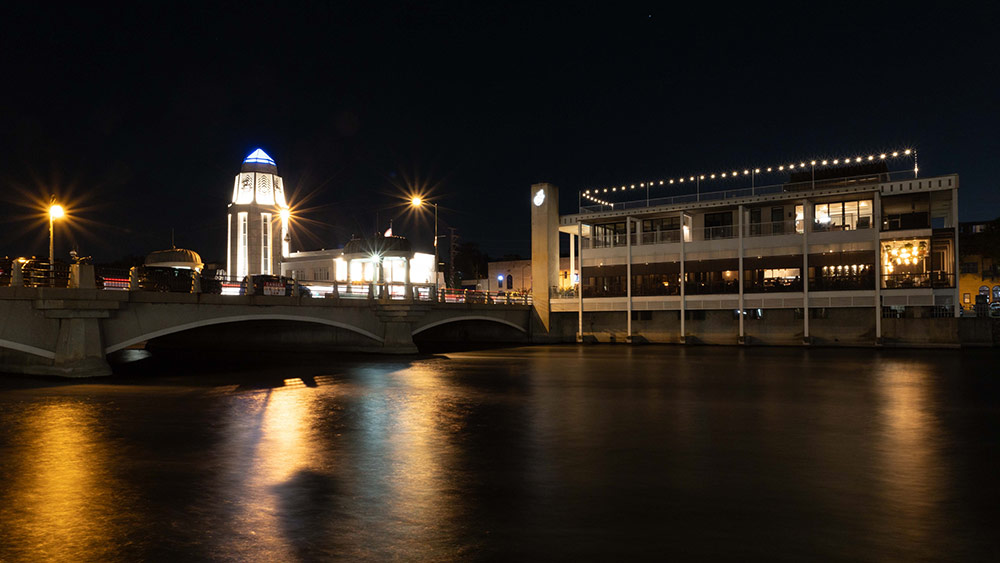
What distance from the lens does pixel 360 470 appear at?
11883mm

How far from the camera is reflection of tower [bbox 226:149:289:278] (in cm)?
7844

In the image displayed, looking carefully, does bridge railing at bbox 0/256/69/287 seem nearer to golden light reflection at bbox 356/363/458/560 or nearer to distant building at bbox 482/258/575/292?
golden light reflection at bbox 356/363/458/560

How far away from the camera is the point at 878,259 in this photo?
53.0m

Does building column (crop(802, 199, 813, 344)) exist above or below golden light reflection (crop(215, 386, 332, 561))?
above

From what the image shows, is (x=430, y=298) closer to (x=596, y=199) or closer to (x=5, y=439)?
(x=596, y=199)

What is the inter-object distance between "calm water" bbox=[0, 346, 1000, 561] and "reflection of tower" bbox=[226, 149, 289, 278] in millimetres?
56101

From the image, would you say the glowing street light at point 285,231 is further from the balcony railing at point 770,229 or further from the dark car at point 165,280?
the balcony railing at point 770,229

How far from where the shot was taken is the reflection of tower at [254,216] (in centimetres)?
7844

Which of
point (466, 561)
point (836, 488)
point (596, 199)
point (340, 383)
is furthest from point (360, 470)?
point (596, 199)

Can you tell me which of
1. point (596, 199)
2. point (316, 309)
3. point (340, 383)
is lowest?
point (340, 383)

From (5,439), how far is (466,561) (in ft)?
42.2

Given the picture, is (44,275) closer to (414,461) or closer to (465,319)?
(414,461)

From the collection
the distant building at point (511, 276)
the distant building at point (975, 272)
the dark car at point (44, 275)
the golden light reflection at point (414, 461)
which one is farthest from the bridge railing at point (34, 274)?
the distant building at point (975, 272)

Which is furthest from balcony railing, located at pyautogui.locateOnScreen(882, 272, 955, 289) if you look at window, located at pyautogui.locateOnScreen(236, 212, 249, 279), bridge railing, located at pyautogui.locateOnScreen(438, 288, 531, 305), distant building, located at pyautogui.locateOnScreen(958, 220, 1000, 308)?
window, located at pyautogui.locateOnScreen(236, 212, 249, 279)
